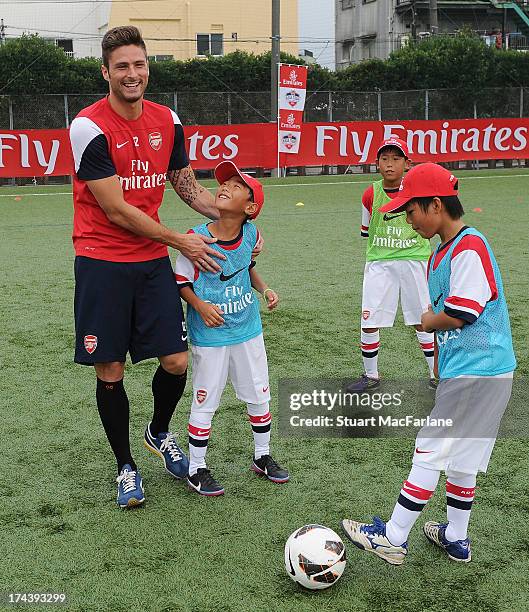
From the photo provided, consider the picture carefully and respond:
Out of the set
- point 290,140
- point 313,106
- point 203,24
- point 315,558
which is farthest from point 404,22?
point 315,558

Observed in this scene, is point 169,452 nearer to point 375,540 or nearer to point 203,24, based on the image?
point 375,540

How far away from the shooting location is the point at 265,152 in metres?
21.4

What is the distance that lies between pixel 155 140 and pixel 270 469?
178 cm

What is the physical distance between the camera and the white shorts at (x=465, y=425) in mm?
3328

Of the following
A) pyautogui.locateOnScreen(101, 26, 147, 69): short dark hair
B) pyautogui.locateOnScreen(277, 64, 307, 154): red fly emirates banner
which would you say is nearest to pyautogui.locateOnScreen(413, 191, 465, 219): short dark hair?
pyautogui.locateOnScreen(101, 26, 147, 69): short dark hair

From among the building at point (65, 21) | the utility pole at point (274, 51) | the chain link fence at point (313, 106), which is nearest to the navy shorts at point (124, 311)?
the chain link fence at point (313, 106)

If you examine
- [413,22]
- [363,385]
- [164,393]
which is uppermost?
[413,22]

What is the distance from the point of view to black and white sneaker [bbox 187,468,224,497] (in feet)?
13.7

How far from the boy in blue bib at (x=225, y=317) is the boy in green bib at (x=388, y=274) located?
167 centimetres

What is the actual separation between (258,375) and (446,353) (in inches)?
43.7

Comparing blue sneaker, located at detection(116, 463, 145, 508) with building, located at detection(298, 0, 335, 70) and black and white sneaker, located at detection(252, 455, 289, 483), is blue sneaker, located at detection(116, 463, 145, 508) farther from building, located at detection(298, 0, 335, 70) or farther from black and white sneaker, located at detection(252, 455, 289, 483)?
building, located at detection(298, 0, 335, 70)

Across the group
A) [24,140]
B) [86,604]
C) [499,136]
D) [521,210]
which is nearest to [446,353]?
[86,604]

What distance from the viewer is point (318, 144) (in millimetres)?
21875

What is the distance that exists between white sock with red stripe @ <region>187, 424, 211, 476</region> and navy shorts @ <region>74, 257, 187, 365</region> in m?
0.39
